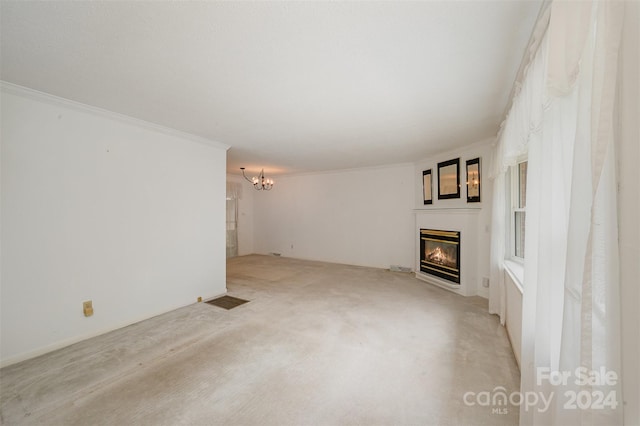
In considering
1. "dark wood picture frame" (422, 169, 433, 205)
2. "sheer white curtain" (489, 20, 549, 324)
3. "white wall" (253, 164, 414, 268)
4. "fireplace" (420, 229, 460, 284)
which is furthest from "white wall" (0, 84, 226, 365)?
"dark wood picture frame" (422, 169, 433, 205)

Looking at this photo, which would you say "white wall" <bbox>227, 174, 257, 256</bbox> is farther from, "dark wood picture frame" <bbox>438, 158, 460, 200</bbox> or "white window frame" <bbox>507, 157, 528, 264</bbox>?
"white window frame" <bbox>507, 157, 528, 264</bbox>

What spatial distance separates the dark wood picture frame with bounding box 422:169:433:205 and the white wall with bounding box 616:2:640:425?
4401mm

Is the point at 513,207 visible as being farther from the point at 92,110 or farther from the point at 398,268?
the point at 92,110

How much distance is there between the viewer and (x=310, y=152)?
4414 millimetres

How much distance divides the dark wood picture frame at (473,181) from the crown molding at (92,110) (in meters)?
4.17

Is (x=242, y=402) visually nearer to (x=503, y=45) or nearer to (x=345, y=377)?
(x=345, y=377)

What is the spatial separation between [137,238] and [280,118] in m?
2.26

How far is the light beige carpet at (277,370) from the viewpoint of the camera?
64.1 inches

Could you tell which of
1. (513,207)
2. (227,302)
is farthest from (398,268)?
(227,302)

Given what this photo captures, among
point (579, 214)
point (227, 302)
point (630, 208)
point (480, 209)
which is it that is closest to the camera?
point (630, 208)

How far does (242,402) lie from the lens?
1.72 metres

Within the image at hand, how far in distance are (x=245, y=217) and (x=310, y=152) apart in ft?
13.7

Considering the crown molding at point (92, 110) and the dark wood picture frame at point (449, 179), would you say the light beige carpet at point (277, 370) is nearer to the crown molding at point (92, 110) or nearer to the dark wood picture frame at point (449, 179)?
the dark wood picture frame at point (449, 179)

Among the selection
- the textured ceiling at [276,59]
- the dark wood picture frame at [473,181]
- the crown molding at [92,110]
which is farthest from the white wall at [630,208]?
the crown molding at [92,110]
